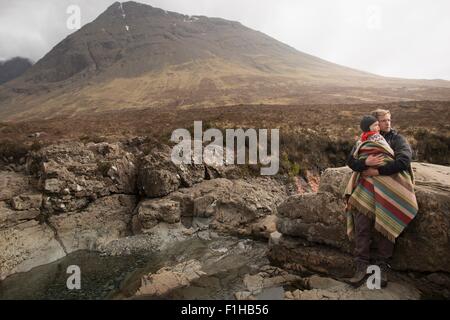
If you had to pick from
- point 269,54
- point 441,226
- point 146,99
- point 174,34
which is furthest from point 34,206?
point 174,34

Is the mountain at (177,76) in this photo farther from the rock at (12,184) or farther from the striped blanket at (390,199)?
the striped blanket at (390,199)

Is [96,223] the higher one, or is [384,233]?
[384,233]

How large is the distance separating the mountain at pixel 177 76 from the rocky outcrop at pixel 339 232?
50473mm

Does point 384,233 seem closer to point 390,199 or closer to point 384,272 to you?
point 390,199

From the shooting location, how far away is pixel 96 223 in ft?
50.7

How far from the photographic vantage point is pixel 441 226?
7.86m

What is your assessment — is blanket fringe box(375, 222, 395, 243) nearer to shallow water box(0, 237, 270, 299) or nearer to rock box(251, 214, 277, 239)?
shallow water box(0, 237, 270, 299)

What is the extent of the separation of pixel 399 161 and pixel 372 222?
5.79ft

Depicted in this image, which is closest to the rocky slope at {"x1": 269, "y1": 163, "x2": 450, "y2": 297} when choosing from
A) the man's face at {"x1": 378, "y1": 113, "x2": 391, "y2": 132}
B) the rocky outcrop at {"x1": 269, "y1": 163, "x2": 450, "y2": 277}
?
the rocky outcrop at {"x1": 269, "y1": 163, "x2": 450, "y2": 277}

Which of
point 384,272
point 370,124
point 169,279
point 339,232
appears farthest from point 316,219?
point 169,279

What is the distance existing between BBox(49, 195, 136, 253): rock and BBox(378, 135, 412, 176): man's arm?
11994 millimetres

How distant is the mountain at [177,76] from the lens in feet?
250
